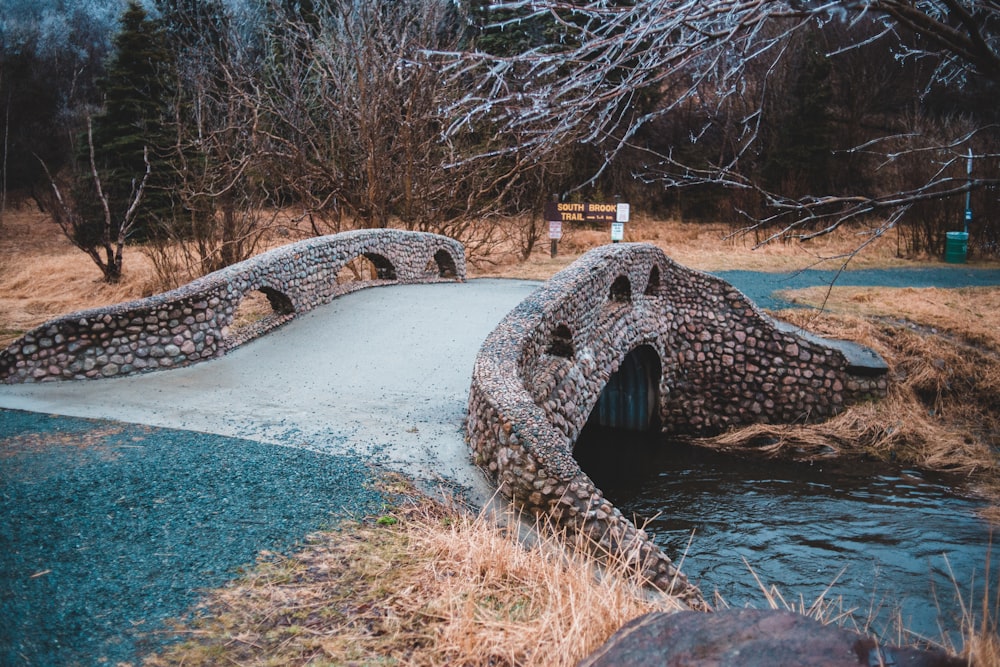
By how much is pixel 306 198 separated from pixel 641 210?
1569 cm

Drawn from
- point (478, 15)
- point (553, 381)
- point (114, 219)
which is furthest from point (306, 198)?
point (553, 381)

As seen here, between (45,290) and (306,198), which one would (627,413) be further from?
(45,290)

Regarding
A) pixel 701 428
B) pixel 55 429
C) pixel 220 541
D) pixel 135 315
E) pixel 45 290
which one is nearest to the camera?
pixel 220 541

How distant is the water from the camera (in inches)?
306

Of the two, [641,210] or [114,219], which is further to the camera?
[641,210]

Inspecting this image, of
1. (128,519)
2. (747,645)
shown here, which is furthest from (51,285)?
(747,645)

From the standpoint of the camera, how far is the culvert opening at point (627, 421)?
511 inches

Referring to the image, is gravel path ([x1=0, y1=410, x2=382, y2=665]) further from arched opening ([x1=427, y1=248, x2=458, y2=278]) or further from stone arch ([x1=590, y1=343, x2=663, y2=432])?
arched opening ([x1=427, y1=248, x2=458, y2=278])

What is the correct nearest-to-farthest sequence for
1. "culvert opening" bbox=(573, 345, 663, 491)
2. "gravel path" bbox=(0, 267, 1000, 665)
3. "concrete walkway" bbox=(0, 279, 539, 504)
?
"gravel path" bbox=(0, 267, 1000, 665) → "concrete walkway" bbox=(0, 279, 539, 504) → "culvert opening" bbox=(573, 345, 663, 491)

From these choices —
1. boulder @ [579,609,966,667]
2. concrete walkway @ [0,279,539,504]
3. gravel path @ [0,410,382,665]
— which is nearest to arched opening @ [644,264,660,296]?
concrete walkway @ [0,279,539,504]

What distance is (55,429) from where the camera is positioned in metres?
6.69

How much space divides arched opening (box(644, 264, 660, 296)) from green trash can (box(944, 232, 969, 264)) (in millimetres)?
13189

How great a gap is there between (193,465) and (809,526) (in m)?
7.78

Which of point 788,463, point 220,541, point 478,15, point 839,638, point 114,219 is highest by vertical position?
point 478,15
